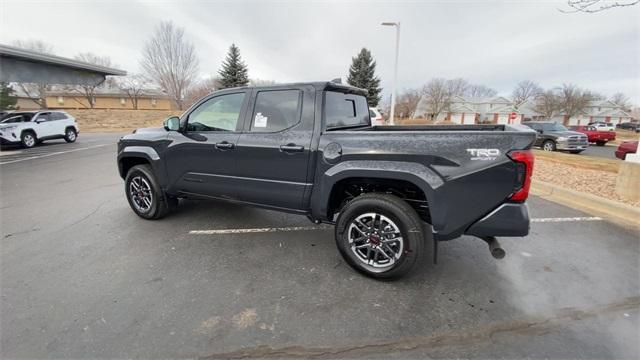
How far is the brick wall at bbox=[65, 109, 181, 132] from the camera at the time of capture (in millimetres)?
26972

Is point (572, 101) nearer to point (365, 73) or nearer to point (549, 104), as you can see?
point (549, 104)

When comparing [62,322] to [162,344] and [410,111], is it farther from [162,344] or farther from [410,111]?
[410,111]

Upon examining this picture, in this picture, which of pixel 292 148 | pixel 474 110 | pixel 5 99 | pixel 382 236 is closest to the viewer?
pixel 382 236

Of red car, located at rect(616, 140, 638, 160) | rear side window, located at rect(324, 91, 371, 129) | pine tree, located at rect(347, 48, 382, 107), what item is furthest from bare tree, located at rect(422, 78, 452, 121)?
rear side window, located at rect(324, 91, 371, 129)

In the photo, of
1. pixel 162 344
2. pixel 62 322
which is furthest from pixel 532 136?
pixel 62 322

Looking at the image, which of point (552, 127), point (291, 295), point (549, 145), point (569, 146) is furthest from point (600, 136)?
point (291, 295)

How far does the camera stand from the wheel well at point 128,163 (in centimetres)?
444

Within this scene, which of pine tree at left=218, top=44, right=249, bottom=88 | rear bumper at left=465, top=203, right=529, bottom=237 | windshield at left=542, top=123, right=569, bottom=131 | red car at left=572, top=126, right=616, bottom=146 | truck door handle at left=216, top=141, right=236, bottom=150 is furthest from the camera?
pine tree at left=218, top=44, right=249, bottom=88

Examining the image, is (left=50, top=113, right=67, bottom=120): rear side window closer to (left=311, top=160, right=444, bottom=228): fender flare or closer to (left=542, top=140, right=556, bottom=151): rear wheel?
(left=311, top=160, right=444, bottom=228): fender flare

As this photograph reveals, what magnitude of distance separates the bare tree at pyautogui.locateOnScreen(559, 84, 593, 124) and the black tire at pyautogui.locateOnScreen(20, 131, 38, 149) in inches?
2876

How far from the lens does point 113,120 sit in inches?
1185

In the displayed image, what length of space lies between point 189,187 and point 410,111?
6517 centimetres

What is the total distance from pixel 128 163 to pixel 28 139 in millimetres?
13869

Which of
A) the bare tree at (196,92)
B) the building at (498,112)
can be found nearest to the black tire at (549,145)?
the bare tree at (196,92)
